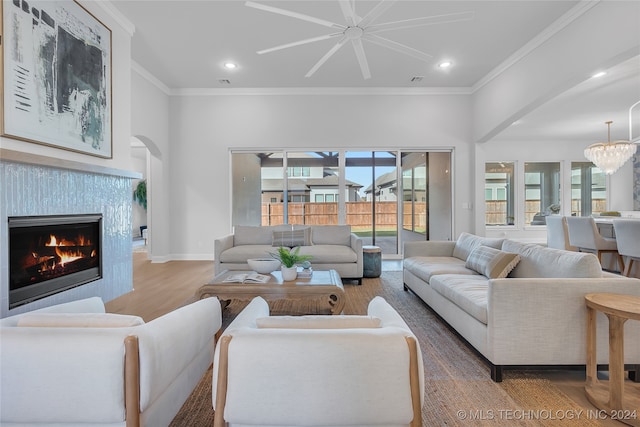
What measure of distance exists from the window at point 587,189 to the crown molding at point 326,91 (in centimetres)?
501

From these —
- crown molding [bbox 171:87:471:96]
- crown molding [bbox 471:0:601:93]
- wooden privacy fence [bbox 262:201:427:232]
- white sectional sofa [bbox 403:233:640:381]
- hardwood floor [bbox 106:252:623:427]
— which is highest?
A: crown molding [bbox 171:87:471:96]

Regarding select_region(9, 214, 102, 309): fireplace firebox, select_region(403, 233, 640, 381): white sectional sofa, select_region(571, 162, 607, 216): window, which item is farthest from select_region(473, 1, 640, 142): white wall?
Result: select_region(9, 214, 102, 309): fireplace firebox

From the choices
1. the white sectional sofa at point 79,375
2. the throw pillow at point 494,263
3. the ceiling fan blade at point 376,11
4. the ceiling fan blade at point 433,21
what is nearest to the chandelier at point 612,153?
the ceiling fan blade at point 433,21

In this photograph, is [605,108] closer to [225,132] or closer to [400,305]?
[400,305]

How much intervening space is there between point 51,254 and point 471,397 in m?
3.56

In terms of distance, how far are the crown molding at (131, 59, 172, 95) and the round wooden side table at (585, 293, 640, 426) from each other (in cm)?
634

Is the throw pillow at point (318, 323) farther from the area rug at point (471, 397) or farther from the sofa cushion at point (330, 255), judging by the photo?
the sofa cushion at point (330, 255)

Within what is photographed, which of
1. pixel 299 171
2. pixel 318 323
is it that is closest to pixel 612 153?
pixel 299 171

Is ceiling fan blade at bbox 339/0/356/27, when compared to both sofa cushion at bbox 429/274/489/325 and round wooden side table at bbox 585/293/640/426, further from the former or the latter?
round wooden side table at bbox 585/293/640/426

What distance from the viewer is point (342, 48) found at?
4.57 metres

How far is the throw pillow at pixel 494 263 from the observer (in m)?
2.74

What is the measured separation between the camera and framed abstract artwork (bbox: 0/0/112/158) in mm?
2426

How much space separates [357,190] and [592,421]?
5191 millimetres

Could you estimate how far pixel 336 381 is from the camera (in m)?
1.05
